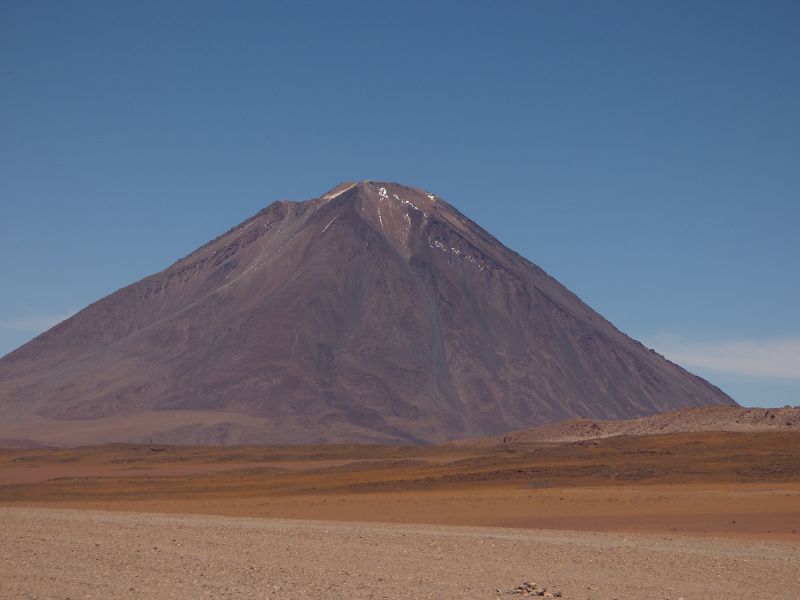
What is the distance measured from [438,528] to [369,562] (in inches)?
344

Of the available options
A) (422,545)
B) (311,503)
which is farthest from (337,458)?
(422,545)

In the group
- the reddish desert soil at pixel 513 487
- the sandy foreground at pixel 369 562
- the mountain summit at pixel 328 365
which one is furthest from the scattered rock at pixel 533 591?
the mountain summit at pixel 328 365

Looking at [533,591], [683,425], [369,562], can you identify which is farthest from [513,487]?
[683,425]

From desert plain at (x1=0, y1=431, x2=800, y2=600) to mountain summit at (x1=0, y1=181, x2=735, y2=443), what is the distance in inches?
3366

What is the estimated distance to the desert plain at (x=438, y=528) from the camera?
1969 cm

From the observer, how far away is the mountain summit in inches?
6004

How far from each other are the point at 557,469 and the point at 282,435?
93486mm

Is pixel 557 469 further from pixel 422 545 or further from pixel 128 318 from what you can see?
pixel 128 318

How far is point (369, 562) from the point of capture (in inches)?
888

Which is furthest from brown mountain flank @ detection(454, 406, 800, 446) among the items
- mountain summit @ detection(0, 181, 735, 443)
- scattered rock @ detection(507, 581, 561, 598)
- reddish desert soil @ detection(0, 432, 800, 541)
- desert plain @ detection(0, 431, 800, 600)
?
mountain summit @ detection(0, 181, 735, 443)

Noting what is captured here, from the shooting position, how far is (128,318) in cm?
19938

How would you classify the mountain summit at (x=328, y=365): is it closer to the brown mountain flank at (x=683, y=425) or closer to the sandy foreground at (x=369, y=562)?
the brown mountain flank at (x=683, y=425)

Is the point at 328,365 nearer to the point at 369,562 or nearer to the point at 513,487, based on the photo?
the point at 513,487

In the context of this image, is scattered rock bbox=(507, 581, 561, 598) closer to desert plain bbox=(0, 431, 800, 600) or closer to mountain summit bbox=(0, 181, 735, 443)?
desert plain bbox=(0, 431, 800, 600)
